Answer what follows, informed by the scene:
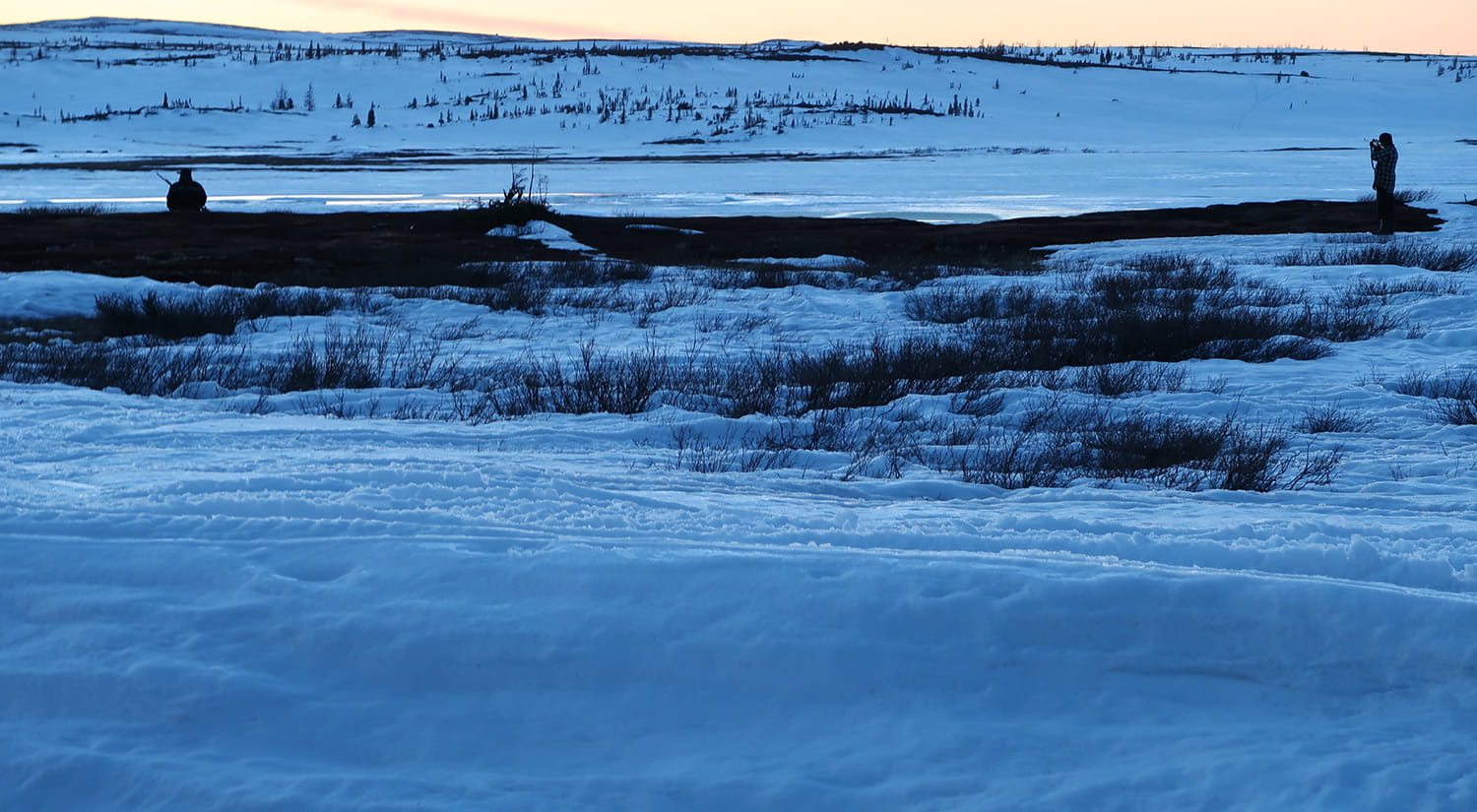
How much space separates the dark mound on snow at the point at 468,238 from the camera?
1686 cm

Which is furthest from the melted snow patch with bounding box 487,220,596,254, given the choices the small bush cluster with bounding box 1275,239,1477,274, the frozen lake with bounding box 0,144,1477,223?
the small bush cluster with bounding box 1275,239,1477,274

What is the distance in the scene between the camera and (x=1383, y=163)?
18.3 metres

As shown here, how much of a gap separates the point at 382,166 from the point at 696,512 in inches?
1606

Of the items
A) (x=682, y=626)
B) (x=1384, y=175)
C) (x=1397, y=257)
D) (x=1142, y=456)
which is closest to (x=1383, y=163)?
(x=1384, y=175)

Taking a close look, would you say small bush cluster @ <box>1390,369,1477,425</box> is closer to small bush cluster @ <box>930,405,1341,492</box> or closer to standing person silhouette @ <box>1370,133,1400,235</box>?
small bush cluster @ <box>930,405,1341,492</box>

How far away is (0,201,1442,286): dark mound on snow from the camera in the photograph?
55.3 ft

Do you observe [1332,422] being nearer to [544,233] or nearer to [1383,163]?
[1383,163]

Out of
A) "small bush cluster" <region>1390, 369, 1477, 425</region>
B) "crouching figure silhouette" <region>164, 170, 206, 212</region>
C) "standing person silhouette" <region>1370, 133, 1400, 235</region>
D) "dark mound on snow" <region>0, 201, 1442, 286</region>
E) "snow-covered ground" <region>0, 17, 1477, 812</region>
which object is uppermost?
"standing person silhouette" <region>1370, 133, 1400, 235</region>

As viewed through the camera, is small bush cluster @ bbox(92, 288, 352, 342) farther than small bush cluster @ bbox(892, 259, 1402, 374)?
Yes

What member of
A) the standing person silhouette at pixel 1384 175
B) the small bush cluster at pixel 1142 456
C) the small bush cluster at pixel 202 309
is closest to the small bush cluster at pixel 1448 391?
the small bush cluster at pixel 1142 456

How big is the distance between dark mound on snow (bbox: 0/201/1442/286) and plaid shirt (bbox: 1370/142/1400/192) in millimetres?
2767

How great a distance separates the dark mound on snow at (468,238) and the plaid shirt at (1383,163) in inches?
109

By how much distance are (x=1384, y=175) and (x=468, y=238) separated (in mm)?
14811

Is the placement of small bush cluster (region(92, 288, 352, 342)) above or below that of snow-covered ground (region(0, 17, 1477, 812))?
above
